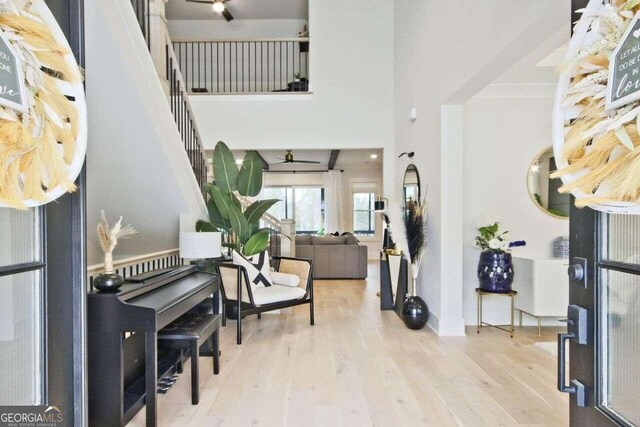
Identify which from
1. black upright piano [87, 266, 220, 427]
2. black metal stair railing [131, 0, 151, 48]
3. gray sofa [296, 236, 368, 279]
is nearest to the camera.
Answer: black upright piano [87, 266, 220, 427]

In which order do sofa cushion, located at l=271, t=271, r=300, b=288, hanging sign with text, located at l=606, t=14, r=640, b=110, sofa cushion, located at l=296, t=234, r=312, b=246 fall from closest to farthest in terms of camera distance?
1. hanging sign with text, located at l=606, t=14, r=640, b=110
2. sofa cushion, located at l=271, t=271, r=300, b=288
3. sofa cushion, located at l=296, t=234, r=312, b=246

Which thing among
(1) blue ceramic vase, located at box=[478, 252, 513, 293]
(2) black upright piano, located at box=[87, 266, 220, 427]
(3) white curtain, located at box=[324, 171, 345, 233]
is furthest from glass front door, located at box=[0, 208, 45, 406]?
(3) white curtain, located at box=[324, 171, 345, 233]

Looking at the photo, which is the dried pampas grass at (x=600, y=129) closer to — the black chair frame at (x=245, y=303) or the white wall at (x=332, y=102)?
the black chair frame at (x=245, y=303)

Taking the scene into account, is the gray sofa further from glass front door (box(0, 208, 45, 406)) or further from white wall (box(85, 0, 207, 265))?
glass front door (box(0, 208, 45, 406))

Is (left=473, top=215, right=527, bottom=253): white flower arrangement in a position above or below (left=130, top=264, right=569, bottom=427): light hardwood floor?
above

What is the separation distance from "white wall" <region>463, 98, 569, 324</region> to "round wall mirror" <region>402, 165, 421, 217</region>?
639 mm

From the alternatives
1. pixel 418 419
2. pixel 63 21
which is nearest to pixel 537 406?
pixel 418 419

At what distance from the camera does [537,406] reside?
94.0 inches

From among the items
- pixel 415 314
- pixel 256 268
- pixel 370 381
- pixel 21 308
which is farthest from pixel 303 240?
pixel 21 308

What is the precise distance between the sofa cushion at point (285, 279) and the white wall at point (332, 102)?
2.48 m

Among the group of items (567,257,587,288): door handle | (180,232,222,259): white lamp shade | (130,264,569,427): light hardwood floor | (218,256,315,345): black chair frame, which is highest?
(567,257,587,288): door handle

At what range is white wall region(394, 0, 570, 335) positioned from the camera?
245 cm

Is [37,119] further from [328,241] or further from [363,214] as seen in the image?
[363,214]

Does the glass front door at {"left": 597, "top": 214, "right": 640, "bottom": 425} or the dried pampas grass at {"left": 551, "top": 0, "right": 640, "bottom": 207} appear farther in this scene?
the glass front door at {"left": 597, "top": 214, "right": 640, "bottom": 425}
